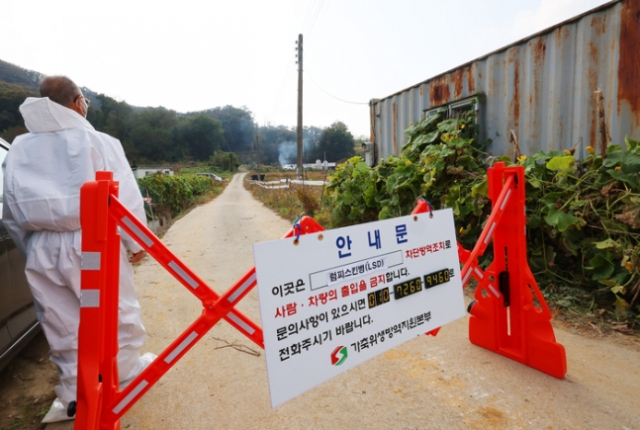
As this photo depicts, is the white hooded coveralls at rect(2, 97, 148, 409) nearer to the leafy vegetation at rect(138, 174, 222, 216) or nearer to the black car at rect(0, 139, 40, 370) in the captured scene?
the black car at rect(0, 139, 40, 370)

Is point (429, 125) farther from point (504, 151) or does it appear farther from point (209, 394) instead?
point (209, 394)

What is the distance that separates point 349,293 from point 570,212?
273 centimetres

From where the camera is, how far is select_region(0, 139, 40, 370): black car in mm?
2260

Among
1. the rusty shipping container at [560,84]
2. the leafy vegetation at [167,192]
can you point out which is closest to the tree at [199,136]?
the leafy vegetation at [167,192]

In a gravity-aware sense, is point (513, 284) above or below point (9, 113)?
below

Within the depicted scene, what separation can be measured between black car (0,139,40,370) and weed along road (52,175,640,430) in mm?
819

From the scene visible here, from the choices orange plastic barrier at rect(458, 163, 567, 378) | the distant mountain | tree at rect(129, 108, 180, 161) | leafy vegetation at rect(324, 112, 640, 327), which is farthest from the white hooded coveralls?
tree at rect(129, 108, 180, 161)

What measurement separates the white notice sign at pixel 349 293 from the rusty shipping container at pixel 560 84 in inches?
101

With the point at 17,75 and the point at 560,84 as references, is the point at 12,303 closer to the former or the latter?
the point at 560,84

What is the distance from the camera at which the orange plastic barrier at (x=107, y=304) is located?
1466 millimetres

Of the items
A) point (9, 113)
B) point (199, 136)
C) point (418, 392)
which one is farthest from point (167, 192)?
point (199, 136)

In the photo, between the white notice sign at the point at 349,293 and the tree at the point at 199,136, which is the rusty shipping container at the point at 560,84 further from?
the tree at the point at 199,136

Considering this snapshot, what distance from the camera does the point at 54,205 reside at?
1947 millimetres

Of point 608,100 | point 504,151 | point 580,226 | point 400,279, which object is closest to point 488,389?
point 400,279
